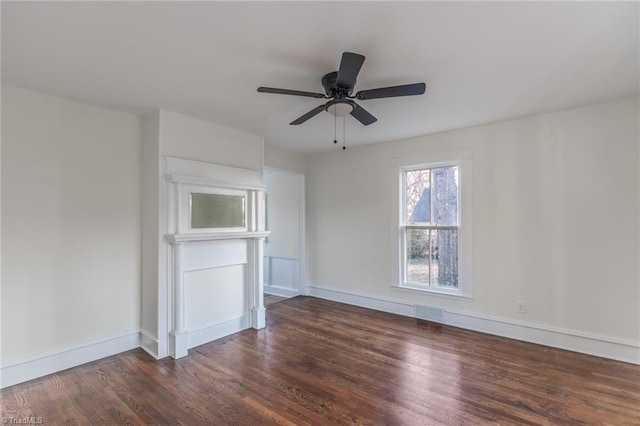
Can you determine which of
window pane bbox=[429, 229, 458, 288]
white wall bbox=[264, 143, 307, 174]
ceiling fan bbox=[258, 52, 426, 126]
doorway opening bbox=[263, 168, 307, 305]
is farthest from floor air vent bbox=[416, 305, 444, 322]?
white wall bbox=[264, 143, 307, 174]

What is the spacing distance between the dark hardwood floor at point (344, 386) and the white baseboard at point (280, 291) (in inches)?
77.3

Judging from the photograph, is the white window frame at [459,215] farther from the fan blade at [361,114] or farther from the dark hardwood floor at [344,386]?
the fan blade at [361,114]

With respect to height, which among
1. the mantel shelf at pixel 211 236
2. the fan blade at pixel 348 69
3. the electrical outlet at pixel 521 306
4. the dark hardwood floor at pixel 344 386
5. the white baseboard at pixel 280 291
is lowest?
the dark hardwood floor at pixel 344 386

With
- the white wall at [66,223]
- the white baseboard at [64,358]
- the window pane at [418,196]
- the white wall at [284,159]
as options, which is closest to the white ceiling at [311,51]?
the white wall at [66,223]

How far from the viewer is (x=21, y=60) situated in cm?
220

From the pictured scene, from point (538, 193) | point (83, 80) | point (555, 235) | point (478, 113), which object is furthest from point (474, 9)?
point (83, 80)

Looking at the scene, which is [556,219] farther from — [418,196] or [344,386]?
[344,386]

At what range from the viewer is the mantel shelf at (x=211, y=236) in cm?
315

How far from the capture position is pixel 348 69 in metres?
1.94

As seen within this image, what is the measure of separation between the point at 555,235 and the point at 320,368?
2870mm

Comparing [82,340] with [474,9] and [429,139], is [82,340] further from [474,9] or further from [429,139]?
[429,139]

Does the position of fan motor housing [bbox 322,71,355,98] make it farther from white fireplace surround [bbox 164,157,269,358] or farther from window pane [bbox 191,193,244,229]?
window pane [bbox 191,193,244,229]

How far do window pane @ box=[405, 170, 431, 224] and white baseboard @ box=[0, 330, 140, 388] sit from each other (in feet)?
12.4

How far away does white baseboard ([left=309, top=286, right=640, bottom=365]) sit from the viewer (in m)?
2.98
